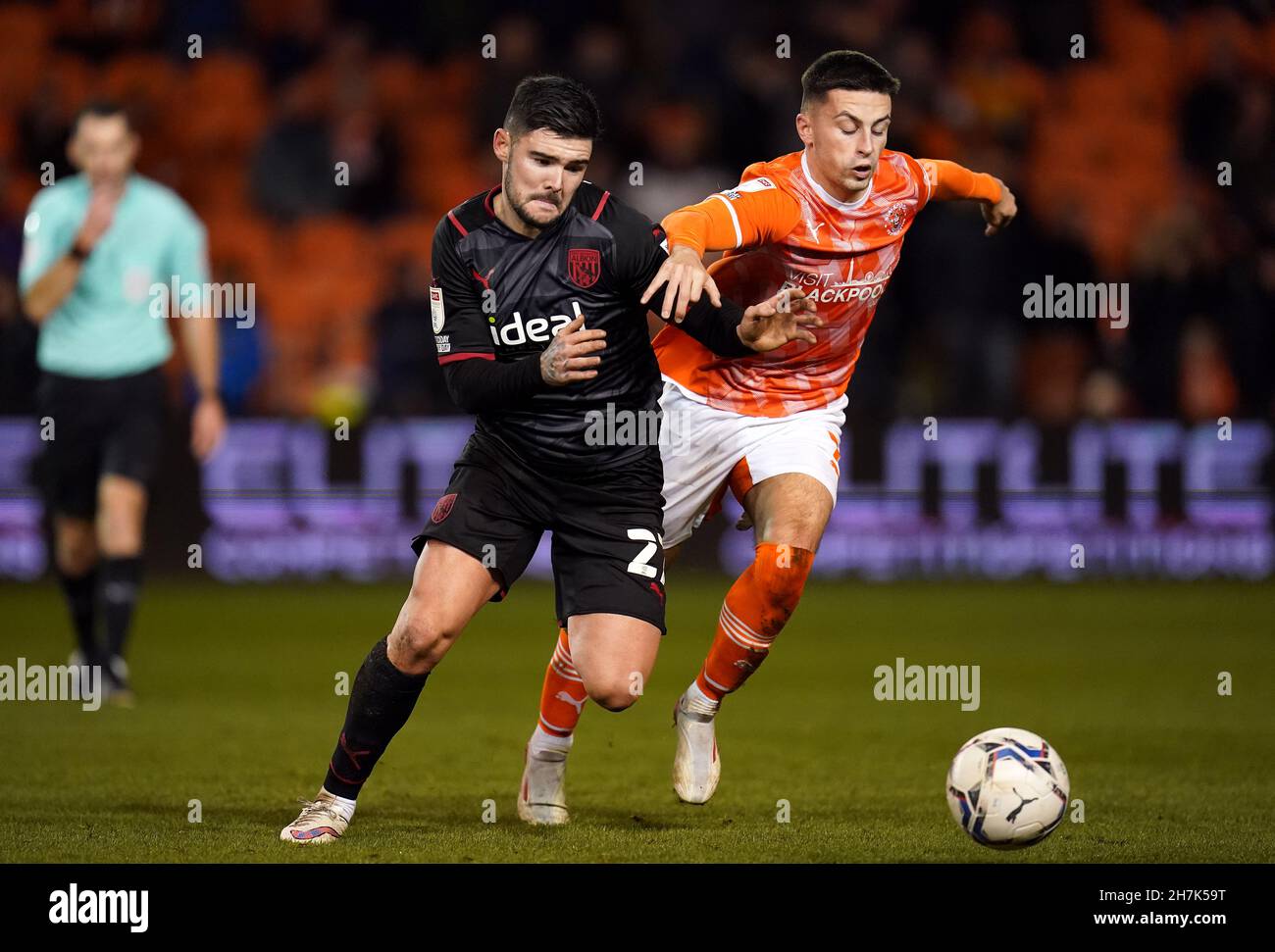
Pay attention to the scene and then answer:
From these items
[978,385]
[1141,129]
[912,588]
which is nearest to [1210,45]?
[1141,129]

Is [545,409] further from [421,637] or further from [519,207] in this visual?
[421,637]

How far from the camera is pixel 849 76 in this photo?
232 inches

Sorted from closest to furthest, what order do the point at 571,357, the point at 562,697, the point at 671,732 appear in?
the point at 571,357 → the point at 562,697 → the point at 671,732

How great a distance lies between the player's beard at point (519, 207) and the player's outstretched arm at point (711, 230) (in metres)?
0.35

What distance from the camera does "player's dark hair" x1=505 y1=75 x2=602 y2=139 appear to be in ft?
17.0

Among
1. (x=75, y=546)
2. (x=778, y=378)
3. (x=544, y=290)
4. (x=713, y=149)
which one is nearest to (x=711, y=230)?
(x=544, y=290)

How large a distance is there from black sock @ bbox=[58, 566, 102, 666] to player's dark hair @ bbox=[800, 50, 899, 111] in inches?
180

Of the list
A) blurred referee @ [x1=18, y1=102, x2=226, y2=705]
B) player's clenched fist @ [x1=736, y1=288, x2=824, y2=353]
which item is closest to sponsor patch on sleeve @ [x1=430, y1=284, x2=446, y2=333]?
player's clenched fist @ [x1=736, y1=288, x2=824, y2=353]

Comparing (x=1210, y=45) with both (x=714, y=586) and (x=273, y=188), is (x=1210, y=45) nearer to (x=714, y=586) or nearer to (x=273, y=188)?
(x=714, y=586)

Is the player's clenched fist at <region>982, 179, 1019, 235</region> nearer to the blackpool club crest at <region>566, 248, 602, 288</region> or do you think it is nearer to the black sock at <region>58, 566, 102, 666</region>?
the blackpool club crest at <region>566, 248, 602, 288</region>

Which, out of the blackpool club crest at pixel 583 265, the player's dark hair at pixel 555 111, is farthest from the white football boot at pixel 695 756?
the player's dark hair at pixel 555 111

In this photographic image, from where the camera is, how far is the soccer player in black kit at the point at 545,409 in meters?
5.25

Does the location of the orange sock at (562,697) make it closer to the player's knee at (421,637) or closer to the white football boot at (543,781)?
the white football boot at (543,781)

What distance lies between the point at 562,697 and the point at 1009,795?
1.55 metres
